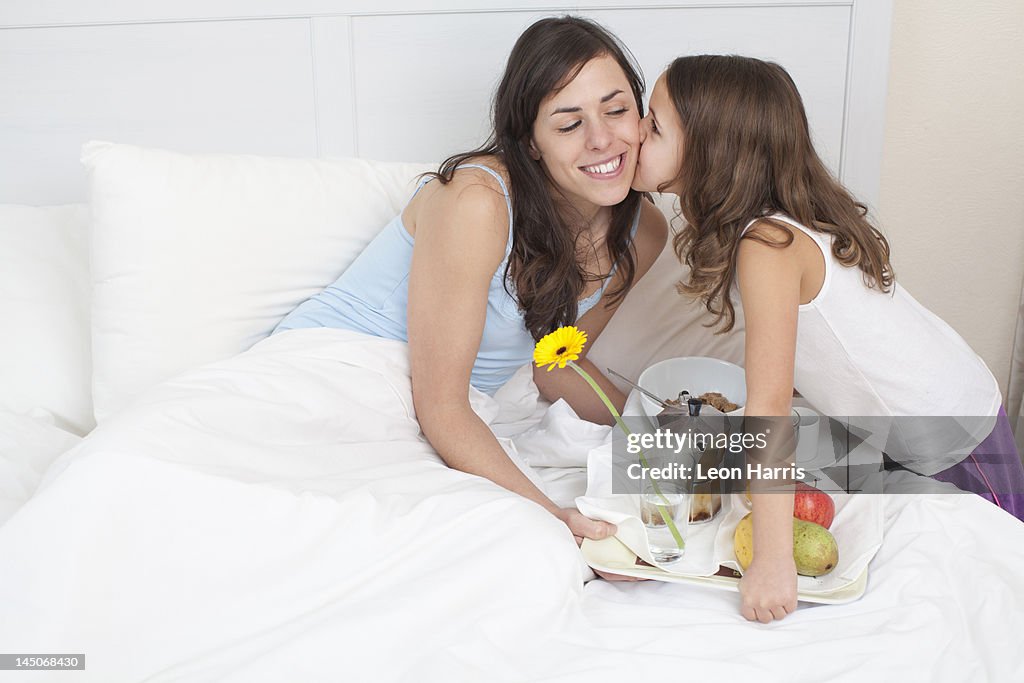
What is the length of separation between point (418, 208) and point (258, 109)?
26.9 inches

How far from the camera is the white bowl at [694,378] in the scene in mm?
1631

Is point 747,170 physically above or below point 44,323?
above

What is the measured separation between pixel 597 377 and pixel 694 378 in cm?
19

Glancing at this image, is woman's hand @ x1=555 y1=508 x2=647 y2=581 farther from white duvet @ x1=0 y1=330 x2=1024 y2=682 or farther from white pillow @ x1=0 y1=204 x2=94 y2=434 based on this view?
white pillow @ x1=0 y1=204 x2=94 y2=434

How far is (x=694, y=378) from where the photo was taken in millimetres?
1679

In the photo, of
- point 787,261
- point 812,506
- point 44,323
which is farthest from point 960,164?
point 44,323

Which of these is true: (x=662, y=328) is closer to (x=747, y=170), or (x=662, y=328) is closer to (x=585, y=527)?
(x=747, y=170)

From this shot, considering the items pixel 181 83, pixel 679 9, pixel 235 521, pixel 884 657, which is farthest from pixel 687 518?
pixel 181 83

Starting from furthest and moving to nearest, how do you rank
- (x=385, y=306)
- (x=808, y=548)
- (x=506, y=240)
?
(x=385, y=306), (x=506, y=240), (x=808, y=548)

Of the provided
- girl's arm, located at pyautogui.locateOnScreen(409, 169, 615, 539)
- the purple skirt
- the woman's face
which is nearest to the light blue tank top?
girl's arm, located at pyautogui.locateOnScreen(409, 169, 615, 539)

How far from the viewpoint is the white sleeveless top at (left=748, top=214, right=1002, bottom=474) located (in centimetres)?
127

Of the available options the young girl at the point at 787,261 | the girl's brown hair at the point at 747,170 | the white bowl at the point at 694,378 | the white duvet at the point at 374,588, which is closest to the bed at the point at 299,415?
the white duvet at the point at 374,588

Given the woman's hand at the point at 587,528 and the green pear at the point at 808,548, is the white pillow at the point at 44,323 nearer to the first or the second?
the woman's hand at the point at 587,528

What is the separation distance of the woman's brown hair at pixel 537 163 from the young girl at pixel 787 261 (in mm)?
149
